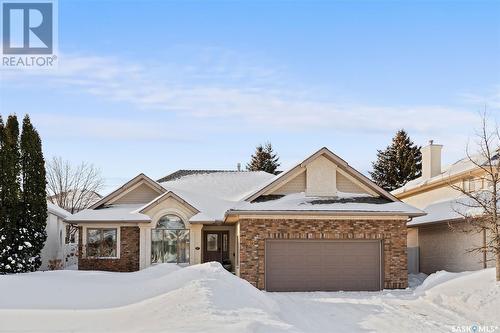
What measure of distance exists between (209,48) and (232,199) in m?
13.1

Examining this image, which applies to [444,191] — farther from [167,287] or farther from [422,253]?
[167,287]

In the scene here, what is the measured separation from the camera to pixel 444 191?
2845 cm

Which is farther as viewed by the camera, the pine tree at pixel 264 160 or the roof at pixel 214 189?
the pine tree at pixel 264 160

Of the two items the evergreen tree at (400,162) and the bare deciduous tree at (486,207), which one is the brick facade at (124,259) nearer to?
the bare deciduous tree at (486,207)

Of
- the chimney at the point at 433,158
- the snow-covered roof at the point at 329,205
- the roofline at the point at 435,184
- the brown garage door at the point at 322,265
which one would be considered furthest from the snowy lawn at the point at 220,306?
the chimney at the point at 433,158

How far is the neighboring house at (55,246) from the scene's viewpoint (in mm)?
29141

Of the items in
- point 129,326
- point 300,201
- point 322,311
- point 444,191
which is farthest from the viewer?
point 444,191

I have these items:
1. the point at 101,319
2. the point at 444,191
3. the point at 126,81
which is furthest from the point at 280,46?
the point at 444,191

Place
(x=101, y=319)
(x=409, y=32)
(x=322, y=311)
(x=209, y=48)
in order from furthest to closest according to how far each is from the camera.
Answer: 1. (x=409, y=32)
2. (x=209, y=48)
3. (x=322, y=311)
4. (x=101, y=319)

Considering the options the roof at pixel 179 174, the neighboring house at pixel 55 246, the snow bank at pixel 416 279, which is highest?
the roof at pixel 179 174

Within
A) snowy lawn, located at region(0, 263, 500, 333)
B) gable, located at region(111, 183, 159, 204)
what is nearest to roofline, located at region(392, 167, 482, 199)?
snowy lawn, located at region(0, 263, 500, 333)

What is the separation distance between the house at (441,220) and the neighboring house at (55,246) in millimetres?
17693

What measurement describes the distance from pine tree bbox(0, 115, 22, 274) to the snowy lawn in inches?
158

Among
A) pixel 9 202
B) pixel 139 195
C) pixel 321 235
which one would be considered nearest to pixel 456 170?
pixel 321 235
